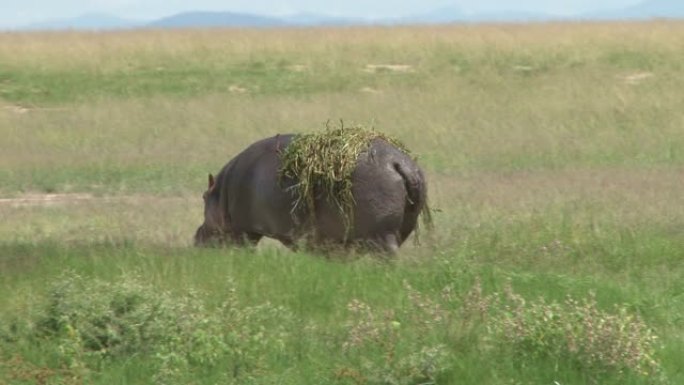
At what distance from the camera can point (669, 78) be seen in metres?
24.0

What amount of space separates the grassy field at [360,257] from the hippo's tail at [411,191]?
26cm

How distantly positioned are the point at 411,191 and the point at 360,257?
562 mm

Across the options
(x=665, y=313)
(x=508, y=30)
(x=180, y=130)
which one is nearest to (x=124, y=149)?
(x=180, y=130)


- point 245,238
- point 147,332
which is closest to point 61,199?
point 245,238

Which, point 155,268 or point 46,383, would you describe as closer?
point 46,383

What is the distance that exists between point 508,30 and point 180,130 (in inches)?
602

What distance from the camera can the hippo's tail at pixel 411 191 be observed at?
29.9ft

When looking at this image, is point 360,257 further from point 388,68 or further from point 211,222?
point 388,68

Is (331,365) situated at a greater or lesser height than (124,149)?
greater

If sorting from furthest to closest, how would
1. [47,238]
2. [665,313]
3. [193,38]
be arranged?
[193,38]
[47,238]
[665,313]

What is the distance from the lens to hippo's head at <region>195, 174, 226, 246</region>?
10.2 metres

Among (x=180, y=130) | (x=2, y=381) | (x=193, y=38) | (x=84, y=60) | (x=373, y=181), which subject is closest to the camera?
(x=2, y=381)

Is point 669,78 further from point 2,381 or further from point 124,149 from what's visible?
point 2,381

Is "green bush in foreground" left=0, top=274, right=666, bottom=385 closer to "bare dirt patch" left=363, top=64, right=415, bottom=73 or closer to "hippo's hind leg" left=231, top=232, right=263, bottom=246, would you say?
"hippo's hind leg" left=231, top=232, right=263, bottom=246
